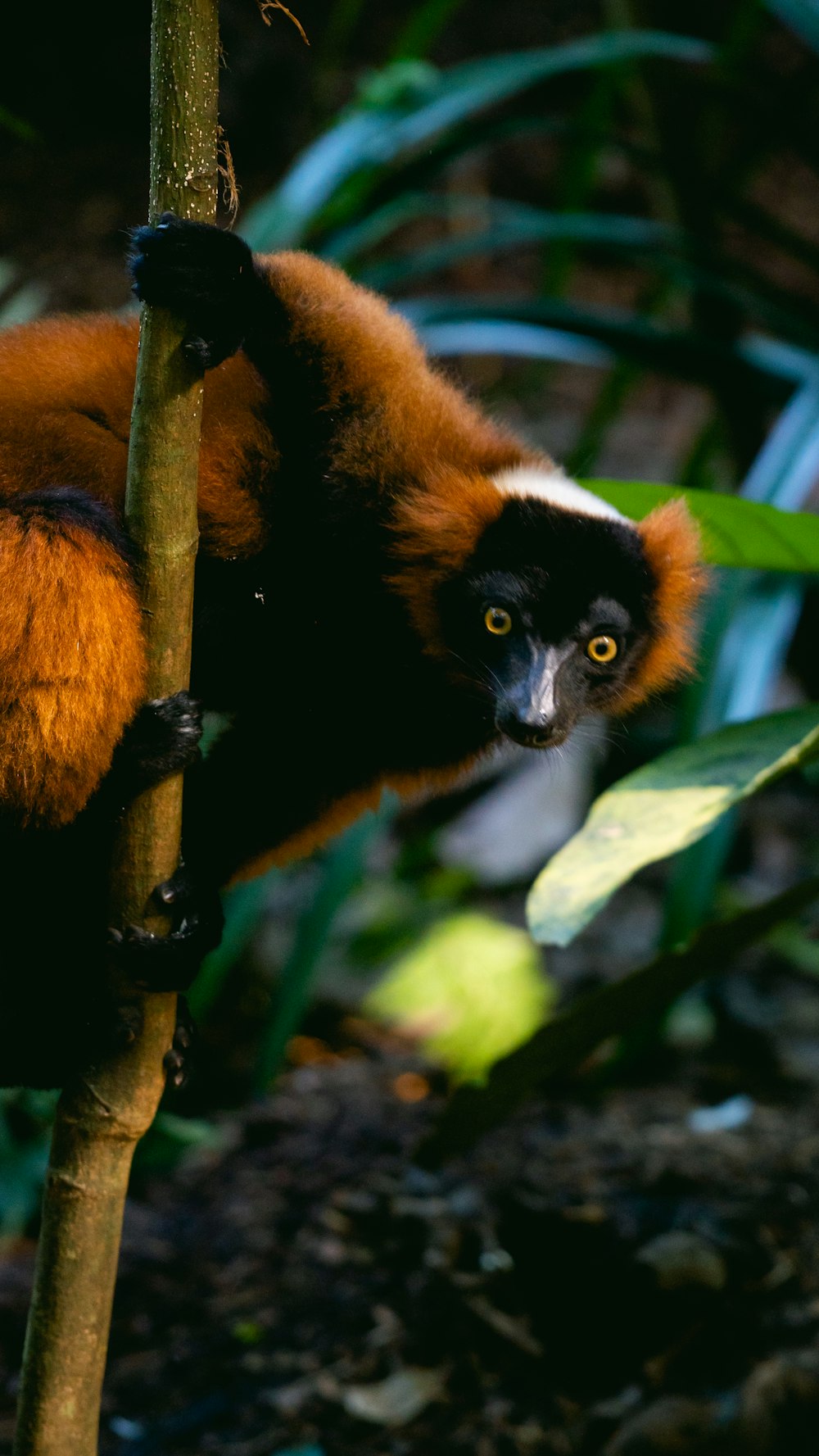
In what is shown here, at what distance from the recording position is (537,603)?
2.17 m

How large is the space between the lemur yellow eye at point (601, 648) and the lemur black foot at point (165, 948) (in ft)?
2.74

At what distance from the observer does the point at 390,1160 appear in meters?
3.43

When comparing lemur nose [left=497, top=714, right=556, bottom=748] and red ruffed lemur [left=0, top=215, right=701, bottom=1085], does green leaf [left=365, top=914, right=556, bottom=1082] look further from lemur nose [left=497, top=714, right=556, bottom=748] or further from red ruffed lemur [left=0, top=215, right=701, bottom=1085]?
lemur nose [left=497, top=714, right=556, bottom=748]

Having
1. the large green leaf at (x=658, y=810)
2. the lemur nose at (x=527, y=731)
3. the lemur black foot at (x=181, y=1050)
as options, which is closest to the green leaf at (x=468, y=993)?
the lemur black foot at (x=181, y=1050)

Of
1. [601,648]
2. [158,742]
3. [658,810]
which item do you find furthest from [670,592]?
[158,742]

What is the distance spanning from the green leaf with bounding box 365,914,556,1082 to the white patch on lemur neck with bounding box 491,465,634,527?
6.82 feet

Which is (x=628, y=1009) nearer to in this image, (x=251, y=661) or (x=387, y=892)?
(x=251, y=661)

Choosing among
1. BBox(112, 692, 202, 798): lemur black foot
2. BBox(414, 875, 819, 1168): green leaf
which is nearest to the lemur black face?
BBox(414, 875, 819, 1168): green leaf

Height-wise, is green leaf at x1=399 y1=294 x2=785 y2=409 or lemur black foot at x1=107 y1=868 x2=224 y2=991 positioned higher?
green leaf at x1=399 y1=294 x2=785 y2=409

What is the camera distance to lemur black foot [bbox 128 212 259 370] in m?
1.56

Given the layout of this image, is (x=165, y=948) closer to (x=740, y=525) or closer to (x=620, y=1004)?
(x=620, y=1004)

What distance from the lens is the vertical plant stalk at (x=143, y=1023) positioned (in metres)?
1.50

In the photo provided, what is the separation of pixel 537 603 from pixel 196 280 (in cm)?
83

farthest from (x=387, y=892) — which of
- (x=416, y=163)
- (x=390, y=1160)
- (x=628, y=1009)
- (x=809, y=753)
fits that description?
(x=809, y=753)
